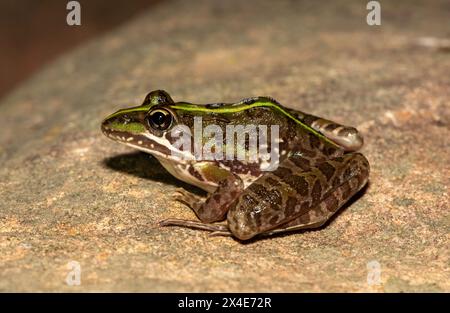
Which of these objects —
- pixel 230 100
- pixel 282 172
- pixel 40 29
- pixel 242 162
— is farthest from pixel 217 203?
pixel 40 29

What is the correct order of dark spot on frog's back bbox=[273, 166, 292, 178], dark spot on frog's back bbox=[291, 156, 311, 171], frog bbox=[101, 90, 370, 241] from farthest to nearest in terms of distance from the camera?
1. dark spot on frog's back bbox=[291, 156, 311, 171]
2. dark spot on frog's back bbox=[273, 166, 292, 178]
3. frog bbox=[101, 90, 370, 241]

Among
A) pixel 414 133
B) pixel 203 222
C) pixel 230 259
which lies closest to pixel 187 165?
pixel 203 222

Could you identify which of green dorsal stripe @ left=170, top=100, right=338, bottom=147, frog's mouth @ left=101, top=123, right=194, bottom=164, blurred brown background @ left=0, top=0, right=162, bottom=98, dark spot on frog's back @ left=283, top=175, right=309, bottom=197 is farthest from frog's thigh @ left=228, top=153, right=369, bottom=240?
blurred brown background @ left=0, top=0, right=162, bottom=98

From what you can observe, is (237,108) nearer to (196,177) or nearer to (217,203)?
(196,177)

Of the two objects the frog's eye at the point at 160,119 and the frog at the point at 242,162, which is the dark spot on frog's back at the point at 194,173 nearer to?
the frog at the point at 242,162

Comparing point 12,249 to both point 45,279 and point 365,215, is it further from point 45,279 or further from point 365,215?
point 365,215

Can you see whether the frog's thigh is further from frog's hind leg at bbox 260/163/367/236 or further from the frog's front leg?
the frog's front leg
